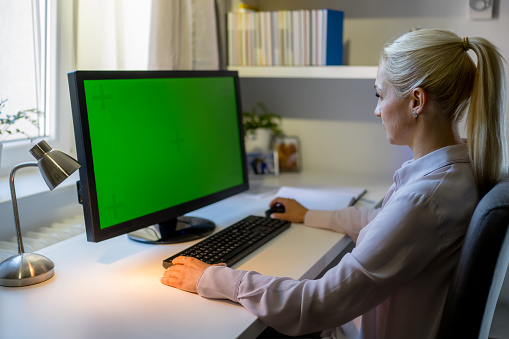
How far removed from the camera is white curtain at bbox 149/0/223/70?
6.48ft

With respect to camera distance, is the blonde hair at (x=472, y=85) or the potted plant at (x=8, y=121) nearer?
the blonde hair at (x=472, y=85)

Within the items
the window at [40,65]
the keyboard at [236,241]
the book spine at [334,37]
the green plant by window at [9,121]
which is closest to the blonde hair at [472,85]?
the keyboard at [236,241]

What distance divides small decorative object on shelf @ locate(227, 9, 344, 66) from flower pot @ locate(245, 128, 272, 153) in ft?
0.95

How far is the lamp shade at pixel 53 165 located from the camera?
1181 mm

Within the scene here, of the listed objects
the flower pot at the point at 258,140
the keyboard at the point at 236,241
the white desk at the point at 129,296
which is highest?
the flower pot at the point at 258,140

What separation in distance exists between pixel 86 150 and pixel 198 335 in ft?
1.65

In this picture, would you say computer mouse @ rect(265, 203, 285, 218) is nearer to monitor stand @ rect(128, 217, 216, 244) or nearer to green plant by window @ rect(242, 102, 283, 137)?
monitor stand @ rect(128, 217, 216, 244)

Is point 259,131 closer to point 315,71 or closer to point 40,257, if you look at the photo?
point 315,71

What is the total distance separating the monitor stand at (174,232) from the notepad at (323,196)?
403 mm

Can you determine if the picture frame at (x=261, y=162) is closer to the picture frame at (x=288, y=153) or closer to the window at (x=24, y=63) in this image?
the picture frame at (x=288, y=153)

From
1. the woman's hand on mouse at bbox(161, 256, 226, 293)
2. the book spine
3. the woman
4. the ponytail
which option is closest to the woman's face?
the woman

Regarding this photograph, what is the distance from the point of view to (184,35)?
2098 millimetres

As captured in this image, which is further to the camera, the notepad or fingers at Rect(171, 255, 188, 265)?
the notepad

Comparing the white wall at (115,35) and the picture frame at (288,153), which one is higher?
the white wall at (115,35)
